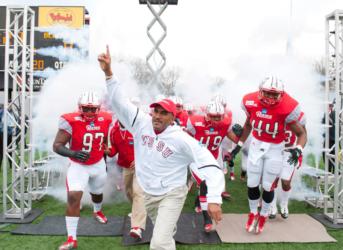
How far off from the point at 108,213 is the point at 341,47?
483 cm

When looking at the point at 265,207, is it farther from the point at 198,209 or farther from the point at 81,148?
the point at 81,148

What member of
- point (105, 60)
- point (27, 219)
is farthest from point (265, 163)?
point (27, 219)

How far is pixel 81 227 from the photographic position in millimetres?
5543

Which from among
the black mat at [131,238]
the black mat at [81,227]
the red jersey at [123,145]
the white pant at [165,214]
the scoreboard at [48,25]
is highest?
the scoreboard at [48,25]

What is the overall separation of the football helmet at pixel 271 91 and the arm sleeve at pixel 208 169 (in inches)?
74.7

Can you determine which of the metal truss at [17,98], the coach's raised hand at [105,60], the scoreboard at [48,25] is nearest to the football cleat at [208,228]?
the metal truss at [17,98]

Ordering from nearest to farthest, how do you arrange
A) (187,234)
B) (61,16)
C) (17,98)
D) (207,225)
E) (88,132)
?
1. (88,132)
2. (187,234)
3. (207,225)
4. (17,98)
5. (61,16)

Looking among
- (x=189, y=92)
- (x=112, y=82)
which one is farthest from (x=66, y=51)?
(x=112, y=82)

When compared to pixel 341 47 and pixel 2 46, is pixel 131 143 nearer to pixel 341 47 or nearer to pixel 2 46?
pixel 341 47

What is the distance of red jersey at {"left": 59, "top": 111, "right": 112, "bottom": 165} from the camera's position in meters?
4.89

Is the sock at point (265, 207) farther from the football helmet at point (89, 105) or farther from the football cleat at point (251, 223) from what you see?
the football helmet at point (89, 105)

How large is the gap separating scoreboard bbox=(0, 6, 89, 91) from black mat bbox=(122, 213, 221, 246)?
12.7m

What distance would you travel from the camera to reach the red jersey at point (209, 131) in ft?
19.4

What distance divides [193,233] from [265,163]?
1.46 m
